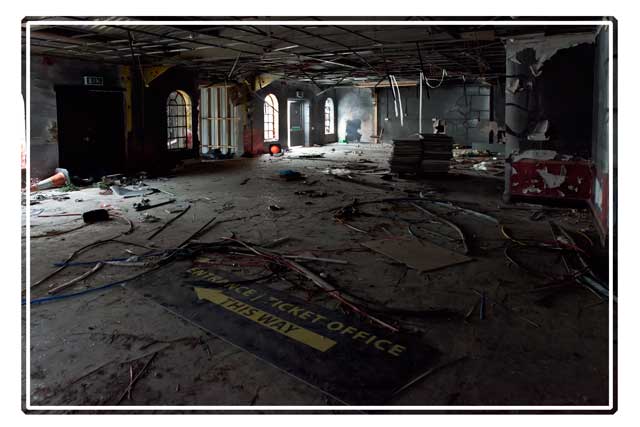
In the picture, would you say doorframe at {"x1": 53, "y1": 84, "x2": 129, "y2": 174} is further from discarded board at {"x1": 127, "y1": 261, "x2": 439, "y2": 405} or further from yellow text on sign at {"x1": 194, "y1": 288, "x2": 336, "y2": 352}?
yellow text on sign at {"x1": 194, "y1": 288, "x2": 336, "y2": 352}

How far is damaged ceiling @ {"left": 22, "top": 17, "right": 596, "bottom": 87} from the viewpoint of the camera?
7.09 metres

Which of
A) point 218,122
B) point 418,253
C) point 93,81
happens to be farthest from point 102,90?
point 418,253

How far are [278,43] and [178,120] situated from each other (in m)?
5.33

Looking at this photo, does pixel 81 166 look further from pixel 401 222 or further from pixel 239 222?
pixel 401 222

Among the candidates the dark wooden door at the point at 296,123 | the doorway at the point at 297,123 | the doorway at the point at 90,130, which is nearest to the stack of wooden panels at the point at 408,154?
→ the doorway at the point at 90,130

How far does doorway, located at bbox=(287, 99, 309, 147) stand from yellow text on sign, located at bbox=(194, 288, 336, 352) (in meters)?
15.4

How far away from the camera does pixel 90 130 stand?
10641 mm

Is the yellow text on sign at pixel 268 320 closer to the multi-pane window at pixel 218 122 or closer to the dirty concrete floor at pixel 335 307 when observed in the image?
the dirty concrete floor at pixel 335 307

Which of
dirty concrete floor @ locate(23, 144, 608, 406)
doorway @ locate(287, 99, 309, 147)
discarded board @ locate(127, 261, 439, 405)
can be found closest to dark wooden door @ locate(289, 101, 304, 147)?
doorway @ locate(287, 99, 309, 147)

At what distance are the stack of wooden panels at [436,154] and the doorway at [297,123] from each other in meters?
8.70

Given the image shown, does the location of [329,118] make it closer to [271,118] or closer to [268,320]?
[271,118]

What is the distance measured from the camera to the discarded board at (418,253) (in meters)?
4.42

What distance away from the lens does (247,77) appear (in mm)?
15312
